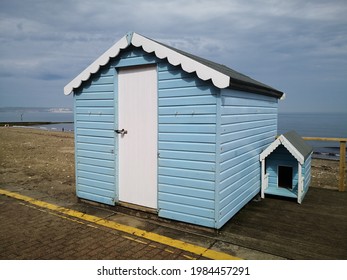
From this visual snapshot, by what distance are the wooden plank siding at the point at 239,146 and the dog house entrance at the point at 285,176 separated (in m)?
0.59

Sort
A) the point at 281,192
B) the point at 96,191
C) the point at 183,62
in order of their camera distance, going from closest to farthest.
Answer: the point at 183,62 → the point at 96,191 → the point at 281,192

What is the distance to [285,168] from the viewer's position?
270 inches

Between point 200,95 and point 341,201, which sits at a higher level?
point 200,95

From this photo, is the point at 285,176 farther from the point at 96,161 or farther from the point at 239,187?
the point at 96,161

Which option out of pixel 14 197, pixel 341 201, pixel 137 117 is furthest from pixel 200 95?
pixel 14 197

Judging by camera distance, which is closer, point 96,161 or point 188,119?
point 188,119

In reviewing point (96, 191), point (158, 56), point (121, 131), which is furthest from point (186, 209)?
point (158, 56)

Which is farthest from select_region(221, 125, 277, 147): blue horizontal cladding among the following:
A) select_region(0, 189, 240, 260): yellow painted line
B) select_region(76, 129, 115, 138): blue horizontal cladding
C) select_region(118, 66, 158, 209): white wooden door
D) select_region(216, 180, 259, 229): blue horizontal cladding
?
select_region(76, 129, 115, 138): blue horizontal cladding

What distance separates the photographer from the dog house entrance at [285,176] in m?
6.83

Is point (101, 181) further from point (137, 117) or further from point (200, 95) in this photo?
point (200, 95)

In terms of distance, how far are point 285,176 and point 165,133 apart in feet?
11.9

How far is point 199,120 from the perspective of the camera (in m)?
4.70

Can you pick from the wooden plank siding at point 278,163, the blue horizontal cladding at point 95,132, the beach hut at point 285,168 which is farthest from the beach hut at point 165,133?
the wooden plank siding at point 278,163
